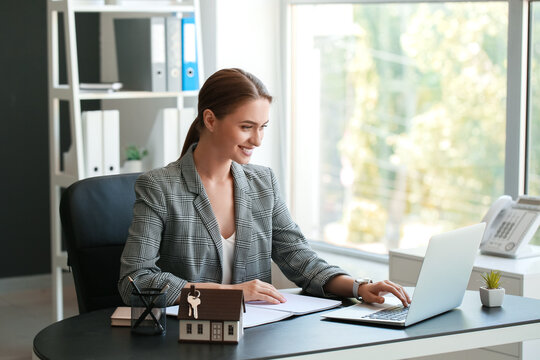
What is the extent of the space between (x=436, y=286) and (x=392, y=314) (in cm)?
13

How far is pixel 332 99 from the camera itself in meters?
4.73

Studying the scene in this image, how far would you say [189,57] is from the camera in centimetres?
403

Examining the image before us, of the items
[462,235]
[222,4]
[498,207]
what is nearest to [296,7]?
[222,4]

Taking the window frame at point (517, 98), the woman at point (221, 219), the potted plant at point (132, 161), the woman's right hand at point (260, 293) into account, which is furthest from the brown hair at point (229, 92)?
the potted plant at point (132, 161)

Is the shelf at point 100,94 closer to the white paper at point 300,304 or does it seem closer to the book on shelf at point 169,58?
the book on shelf at point 169,58

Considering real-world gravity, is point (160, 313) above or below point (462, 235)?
below

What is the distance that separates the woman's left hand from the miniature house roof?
1.44ft

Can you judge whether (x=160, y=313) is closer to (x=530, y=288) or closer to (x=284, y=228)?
(x=284, y=228)

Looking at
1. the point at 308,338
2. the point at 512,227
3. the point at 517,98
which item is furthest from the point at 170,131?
the point at 308,338

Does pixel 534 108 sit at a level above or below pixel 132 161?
above

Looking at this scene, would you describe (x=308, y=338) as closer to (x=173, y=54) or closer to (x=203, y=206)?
(x=203, y=206)

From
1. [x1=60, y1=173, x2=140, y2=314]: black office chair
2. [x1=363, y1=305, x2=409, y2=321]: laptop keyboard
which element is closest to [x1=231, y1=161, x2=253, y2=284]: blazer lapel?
[x1=60, y1=173, x2=140, y2=314]: black office chair

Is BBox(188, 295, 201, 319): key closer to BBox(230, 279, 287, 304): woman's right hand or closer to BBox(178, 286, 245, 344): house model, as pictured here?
BBox(178, 286, 245, 344): house model

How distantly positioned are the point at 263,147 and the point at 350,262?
2.60 feet
